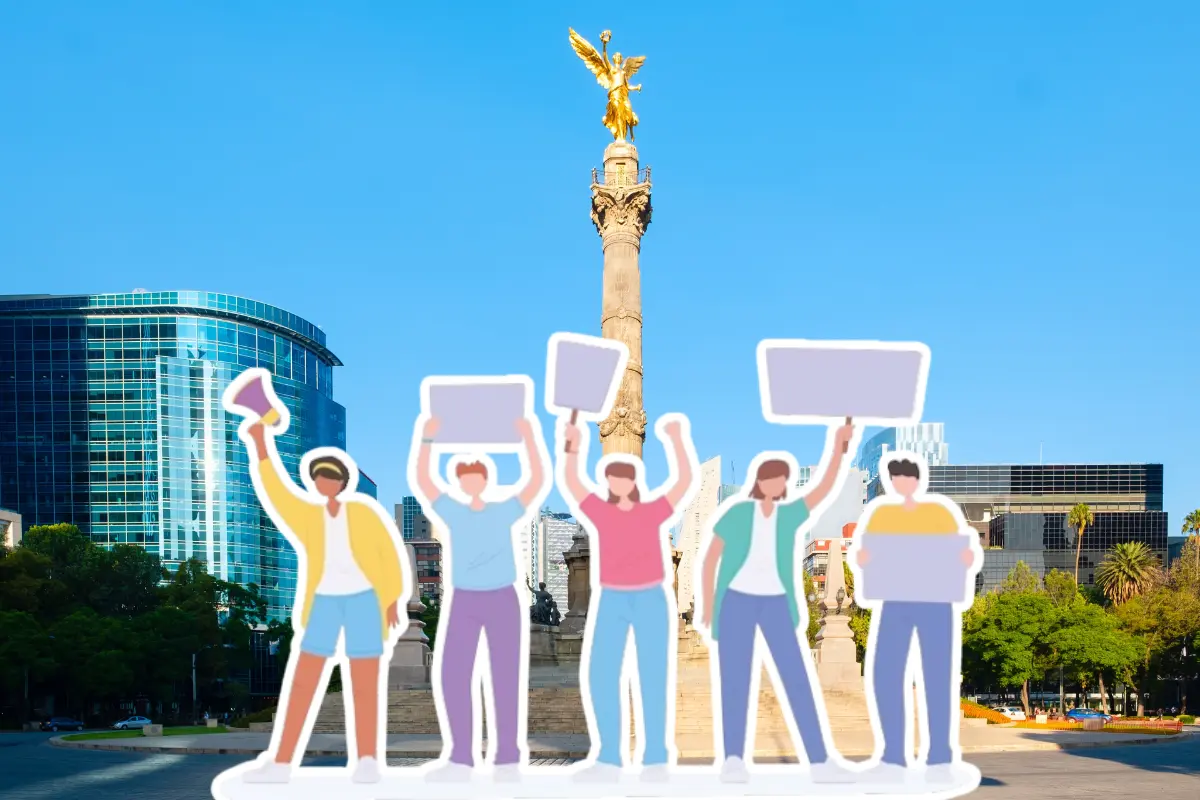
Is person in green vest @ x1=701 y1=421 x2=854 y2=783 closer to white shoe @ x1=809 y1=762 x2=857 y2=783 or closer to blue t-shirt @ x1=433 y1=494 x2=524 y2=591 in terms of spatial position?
white shoe @ x1=809 y1=762 x2=857 y2=783

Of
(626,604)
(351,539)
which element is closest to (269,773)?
(351,539)

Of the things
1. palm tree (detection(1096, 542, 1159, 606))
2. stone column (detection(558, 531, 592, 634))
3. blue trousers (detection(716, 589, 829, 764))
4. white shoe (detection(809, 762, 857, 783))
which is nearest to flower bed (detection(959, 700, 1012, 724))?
stone column (detection(558, 531, 592, 634))

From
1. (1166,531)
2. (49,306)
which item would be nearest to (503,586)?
(49,306)

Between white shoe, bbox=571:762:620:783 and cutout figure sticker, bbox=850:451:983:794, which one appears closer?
white shoe, bbox=571:762:620:783

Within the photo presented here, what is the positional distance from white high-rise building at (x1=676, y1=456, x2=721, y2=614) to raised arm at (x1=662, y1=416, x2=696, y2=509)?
28903 mm

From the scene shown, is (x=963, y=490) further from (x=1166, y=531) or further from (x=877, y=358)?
(x=877, y=358)

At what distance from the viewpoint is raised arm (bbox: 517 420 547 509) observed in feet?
47.1

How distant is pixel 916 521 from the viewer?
1434 centimetres

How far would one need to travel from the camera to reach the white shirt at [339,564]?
46.9 feet

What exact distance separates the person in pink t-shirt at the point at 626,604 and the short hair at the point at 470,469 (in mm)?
1055

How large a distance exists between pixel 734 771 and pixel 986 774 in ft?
50.1

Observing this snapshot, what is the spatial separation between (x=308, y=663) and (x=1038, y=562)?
11268 centimetres

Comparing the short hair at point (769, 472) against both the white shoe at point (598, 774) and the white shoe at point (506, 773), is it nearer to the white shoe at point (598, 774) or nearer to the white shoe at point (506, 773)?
the white shoe at point (598, 774)

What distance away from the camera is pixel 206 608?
72.8 metres
